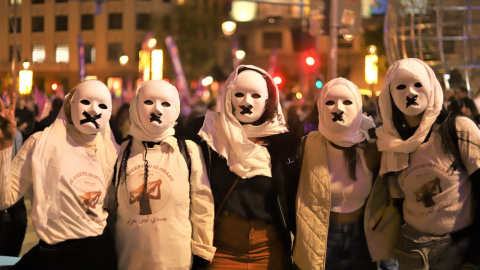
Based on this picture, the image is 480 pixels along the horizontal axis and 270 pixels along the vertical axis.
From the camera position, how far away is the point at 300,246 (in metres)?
5.57

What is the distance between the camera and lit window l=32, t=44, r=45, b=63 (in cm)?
739

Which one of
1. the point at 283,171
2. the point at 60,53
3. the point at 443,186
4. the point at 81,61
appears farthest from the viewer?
the point at 81,61

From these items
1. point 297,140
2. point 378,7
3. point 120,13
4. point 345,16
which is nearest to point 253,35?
point 378,7

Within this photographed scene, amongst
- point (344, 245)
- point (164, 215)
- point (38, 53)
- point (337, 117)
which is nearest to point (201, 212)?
point (164, 215)

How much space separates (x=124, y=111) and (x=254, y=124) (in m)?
5.82

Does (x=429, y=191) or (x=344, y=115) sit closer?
(x=429, y=191)

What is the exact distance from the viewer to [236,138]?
5461mm

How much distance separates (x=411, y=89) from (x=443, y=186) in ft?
2.26

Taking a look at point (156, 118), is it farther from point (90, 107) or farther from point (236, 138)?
point (236, 138)

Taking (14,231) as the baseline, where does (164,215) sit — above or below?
above

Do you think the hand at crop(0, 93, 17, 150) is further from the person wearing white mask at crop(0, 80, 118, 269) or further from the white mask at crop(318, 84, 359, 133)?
the white mask at crop(318, 84, 359, 133)

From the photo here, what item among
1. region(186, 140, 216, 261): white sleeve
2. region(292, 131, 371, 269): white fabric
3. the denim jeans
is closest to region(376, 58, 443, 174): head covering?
region(292, 131, 371, 269): white fabric

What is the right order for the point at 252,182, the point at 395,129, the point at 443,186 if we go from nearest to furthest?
the point at 443,186 → the point at 395,129 → the point at 252,182

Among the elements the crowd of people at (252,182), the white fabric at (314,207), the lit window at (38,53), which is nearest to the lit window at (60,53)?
the lit window at (38,53)
